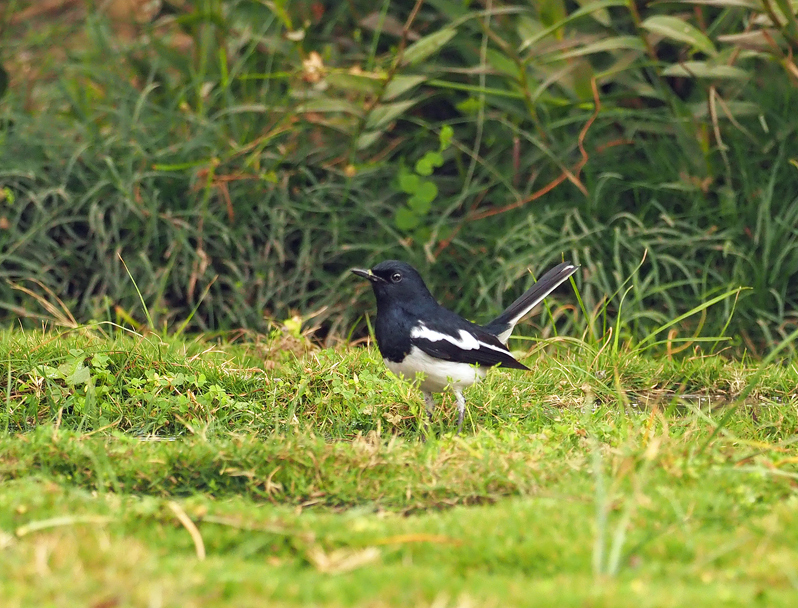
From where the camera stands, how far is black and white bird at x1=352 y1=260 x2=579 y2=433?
14.4 ft

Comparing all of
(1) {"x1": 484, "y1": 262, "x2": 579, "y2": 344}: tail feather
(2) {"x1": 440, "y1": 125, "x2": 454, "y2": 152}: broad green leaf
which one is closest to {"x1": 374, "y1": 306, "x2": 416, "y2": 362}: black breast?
(1) {"x1": 484, "y1": 262, "x2": 579, "y2": 344}: tail feather

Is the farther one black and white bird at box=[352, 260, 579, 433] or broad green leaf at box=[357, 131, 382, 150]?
broad green leaf at box=[357, 131, 382, 150]

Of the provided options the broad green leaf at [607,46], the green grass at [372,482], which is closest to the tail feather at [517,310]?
the green grass at [372,482]

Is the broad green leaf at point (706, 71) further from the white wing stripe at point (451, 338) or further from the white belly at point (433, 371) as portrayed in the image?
the white belly at point (433, 371)

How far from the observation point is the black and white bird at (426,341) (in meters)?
4.38

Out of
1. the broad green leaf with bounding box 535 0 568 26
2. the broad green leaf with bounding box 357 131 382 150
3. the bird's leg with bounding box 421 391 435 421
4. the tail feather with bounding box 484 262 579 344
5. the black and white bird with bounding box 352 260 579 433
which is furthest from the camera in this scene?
the broad green leaf with bounding box 357 131 382 150

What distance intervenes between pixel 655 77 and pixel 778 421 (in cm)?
301

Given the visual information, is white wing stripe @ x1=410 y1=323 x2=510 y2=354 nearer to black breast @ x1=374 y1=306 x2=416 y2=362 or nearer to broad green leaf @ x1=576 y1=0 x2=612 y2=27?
black breast @ x1=374 y1=306 x2=416 y2=362

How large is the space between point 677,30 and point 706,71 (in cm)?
30

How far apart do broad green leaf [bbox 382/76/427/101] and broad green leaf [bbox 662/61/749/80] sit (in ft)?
4.78

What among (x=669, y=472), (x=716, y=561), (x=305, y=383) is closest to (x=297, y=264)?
(x=305, y=383)

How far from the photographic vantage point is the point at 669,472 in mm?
3244

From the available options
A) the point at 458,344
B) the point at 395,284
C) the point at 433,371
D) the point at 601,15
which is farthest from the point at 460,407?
the point at 601,15

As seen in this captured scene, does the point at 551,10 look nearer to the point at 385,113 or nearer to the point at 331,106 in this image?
the point at 385,113
